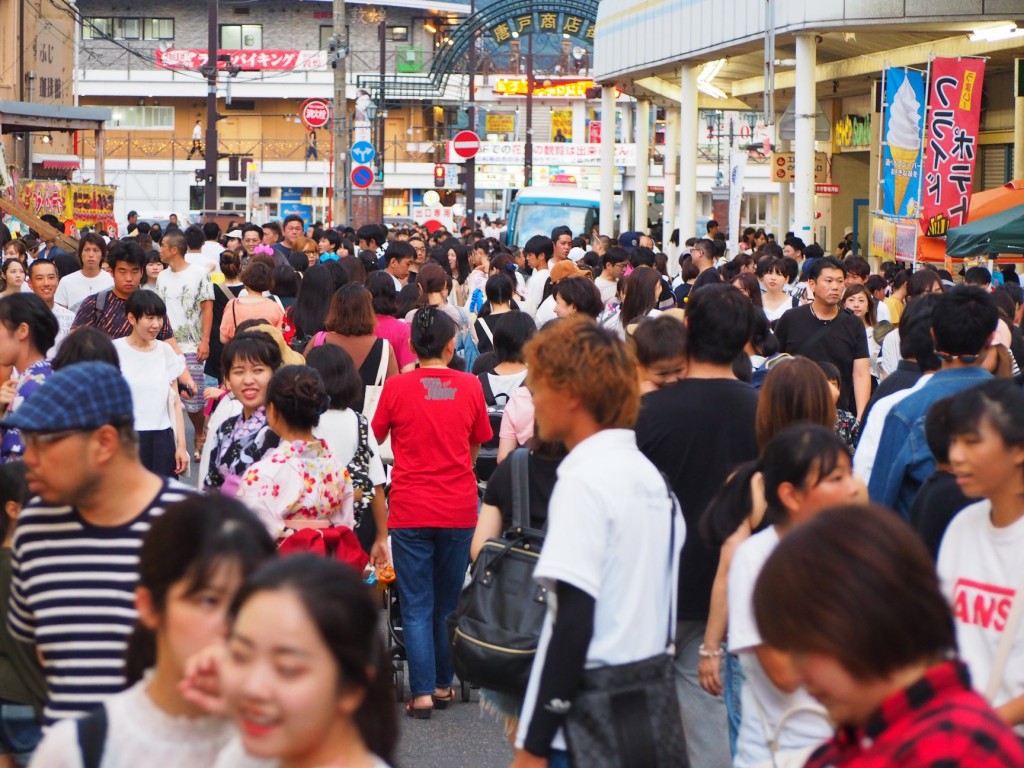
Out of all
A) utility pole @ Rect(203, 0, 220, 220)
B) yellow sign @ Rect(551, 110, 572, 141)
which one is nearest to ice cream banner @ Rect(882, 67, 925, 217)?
utility pole @ Rect(203, 0, 220, 220)

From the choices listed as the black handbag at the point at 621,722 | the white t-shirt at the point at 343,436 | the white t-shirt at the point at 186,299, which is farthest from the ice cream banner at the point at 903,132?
the black handbag at the point at 621,722

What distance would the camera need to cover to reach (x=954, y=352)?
563 centimetres

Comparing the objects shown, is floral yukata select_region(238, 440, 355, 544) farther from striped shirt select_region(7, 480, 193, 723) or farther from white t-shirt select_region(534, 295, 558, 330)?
white t-shirt select_region(534, 295, 558, 330)

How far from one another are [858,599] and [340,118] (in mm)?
27066

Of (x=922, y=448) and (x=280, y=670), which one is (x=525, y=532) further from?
(x=280, y=670)

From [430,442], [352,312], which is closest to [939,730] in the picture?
[430,442]

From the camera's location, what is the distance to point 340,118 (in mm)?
28547

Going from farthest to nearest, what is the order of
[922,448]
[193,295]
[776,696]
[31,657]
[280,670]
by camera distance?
[193,295]
[922,448]
[776,696]
[31,657]
[280,670]

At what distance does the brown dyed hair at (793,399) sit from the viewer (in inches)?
194

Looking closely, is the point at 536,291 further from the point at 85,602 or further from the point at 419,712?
the point at 85,602

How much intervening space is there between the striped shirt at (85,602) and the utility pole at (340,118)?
80.4 ft

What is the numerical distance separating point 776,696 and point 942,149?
12998mm

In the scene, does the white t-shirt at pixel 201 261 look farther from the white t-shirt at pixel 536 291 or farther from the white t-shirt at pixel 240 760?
the white t-shirt at pixel 240 760

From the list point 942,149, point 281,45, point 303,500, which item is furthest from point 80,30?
point 303,500
